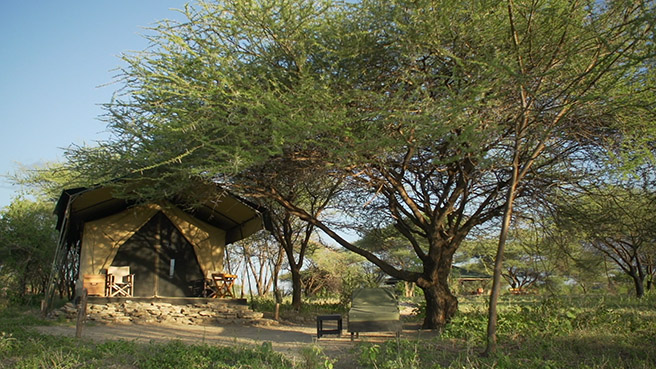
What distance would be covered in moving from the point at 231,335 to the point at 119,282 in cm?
479

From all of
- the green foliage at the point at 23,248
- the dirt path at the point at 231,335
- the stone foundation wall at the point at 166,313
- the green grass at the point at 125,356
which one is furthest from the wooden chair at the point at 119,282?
the green grass at the point at 125,356

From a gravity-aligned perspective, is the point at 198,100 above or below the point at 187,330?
above

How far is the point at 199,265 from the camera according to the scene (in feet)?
50.4

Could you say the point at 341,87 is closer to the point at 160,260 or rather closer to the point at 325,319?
the point at 325,319

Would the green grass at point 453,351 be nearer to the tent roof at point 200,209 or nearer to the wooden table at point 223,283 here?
the tent roof at point 200,209

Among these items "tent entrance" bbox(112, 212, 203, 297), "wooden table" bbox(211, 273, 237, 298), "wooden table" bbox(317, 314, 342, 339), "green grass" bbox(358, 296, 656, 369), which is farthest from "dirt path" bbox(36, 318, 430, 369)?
"tent entrance" bbox(112, 212, 203, 297)

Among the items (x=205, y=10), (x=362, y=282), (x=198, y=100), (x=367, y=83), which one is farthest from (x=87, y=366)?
(x=362, y=282)

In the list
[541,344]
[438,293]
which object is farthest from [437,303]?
[541,344]

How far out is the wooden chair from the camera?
44.5ft

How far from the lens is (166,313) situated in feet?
42.1

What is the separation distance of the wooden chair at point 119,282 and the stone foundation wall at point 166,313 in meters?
0.86

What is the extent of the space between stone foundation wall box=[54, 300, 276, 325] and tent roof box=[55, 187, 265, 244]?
2.30m

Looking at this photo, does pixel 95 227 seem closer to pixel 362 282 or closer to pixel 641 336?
pixel 362 282

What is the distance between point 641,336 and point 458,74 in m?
4.60
